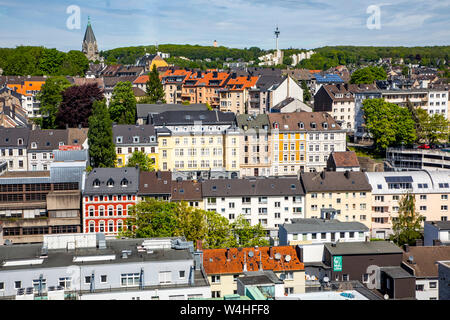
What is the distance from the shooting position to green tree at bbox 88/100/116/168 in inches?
1524

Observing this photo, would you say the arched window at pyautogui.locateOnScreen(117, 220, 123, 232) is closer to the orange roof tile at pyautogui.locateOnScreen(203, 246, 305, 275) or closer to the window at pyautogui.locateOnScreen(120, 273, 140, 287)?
the orange roof tile at pyautogui.locateOnScreen(203, 246, 305, 275)

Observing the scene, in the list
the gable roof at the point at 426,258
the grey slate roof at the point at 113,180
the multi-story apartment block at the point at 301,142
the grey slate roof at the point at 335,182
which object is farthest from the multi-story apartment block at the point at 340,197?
the gable roof at the point at 426,258

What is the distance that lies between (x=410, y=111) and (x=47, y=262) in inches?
1602

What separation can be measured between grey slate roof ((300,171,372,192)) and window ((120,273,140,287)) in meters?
18.9

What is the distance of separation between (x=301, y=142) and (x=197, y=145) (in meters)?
7.47

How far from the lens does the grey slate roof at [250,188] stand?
3294 cm

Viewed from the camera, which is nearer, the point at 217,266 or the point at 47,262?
the point at 47,262

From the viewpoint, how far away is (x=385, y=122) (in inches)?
1864

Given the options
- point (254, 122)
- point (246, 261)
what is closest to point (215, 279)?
point (246, 261)

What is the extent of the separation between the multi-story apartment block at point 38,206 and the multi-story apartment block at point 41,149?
9354 millimetres

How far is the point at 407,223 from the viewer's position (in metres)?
31.2

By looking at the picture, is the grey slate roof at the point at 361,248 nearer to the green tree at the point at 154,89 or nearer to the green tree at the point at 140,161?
the green tree at the point at 140,161
